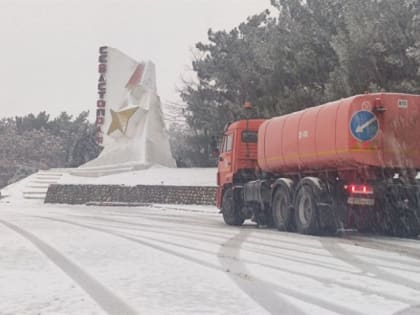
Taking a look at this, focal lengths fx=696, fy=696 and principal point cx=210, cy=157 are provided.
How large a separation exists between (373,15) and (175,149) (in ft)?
125

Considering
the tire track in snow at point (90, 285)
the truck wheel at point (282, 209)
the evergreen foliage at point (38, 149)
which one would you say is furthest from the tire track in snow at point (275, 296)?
the evergreen foliage at point (38, 149)

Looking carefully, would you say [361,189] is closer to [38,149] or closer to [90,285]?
[90,285]

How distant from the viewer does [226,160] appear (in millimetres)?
20109

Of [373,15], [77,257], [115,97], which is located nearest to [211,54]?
[115,97]

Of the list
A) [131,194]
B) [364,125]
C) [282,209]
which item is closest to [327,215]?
[364,125]

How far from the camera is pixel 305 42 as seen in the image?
29406 millimetres

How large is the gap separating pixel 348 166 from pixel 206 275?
643cm

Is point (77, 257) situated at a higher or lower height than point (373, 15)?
lower

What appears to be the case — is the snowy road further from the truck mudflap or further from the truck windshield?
the truck windshield

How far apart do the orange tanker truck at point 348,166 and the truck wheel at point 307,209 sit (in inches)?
0.9

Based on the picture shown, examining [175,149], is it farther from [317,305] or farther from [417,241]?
[317,305]

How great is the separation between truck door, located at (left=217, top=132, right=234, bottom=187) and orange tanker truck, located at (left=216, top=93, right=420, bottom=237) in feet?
6.98

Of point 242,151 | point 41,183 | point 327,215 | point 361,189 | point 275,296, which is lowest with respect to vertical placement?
point 275,296

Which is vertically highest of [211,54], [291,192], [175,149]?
[211,54]
